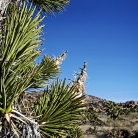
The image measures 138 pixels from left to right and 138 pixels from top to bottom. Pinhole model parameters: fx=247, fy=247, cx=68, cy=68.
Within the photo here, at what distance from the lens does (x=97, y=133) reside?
32.8 m

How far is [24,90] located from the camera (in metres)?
2.33

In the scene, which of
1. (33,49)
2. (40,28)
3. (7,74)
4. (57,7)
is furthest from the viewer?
(57,7)

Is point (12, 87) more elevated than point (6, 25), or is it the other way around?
point (6, 25)

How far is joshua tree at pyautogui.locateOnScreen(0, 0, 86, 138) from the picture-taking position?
6.95 ft

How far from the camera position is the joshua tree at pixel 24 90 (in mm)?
2117

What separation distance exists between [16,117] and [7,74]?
384 mm

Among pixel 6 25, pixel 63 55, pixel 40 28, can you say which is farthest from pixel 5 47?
pixel 63 55

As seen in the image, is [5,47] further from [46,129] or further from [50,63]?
[50,63]

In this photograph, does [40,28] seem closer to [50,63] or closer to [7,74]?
[7,74]

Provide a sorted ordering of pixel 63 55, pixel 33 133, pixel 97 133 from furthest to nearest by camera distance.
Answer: pixel 97 133 → pixel 63 55 → pixel 33 133

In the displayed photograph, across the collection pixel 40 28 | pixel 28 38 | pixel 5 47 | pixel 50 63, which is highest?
pixel 50 63

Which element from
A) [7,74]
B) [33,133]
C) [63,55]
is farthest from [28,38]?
[63,55]

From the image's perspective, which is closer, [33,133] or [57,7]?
[33,133]

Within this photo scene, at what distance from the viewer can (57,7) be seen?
4527 millimetres
